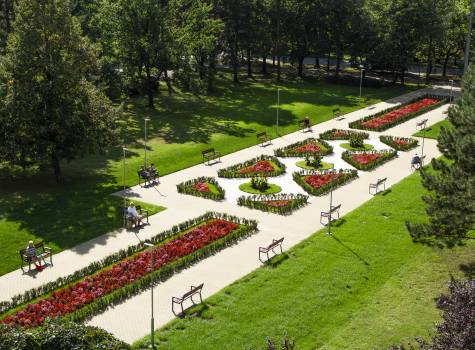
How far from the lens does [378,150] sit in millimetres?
44531

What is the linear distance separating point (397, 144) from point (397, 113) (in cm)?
1188

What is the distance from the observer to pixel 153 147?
4475 cm

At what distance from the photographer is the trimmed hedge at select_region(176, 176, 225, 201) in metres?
34.0

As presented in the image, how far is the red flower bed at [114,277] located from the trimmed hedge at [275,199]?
3098 millimetres

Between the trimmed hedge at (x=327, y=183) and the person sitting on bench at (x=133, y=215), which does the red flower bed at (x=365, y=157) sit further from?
the person sitting on bench at (x=133, y=215)

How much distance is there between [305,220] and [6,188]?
62.0ft

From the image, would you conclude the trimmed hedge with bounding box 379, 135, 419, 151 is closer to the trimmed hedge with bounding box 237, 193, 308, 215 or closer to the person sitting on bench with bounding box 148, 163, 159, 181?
the trimmed hedge with bounding box 237, 193, 308, 215

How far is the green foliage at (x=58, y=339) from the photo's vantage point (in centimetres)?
1658

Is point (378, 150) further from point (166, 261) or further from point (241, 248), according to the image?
point (166, 261)

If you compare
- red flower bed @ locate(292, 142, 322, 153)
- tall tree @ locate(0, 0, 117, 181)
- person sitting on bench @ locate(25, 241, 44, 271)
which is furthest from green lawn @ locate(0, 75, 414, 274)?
red flower bed @ locate(292, 142, 322, 153)

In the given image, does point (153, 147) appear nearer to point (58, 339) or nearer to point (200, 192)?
point (200, 192)

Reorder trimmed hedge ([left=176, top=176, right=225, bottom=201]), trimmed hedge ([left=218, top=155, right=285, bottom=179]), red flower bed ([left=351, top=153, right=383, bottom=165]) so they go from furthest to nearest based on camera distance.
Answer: red flower bed ([left=351, top=153, right=383, bottom=165]), trimmed hedge ([left=218, top=155, right=285, bottom=179]), trimmed hedge ([left=176, top=176, right=225, bottom=201])

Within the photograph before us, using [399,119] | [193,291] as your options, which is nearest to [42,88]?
[193,291]

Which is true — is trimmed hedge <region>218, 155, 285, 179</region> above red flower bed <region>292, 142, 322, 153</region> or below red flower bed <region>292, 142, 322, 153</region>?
below
